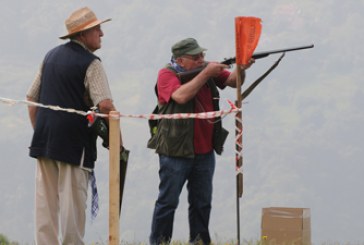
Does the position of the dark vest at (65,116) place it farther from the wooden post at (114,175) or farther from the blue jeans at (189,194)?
the blue jeans at (189,194)

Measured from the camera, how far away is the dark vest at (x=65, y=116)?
593cm

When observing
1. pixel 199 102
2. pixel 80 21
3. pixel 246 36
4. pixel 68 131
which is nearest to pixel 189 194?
pixel 199 102

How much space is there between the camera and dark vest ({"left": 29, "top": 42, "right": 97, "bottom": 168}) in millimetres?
5926

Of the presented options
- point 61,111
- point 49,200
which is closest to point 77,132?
point 61,111

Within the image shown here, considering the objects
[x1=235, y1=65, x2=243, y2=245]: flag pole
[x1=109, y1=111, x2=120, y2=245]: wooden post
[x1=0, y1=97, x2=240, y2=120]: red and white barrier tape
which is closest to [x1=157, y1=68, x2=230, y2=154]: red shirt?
[x1=0, y1=97, x2=240, y2=120]: red and white barrier tape

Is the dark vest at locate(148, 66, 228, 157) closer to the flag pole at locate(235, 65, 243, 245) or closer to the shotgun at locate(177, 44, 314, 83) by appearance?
the shotgun at locate(177, 44, 314, 83)

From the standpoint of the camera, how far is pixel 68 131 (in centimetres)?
595

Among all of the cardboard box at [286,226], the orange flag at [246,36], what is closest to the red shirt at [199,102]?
the orange flag at [246,36]

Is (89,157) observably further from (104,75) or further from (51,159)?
(104,75)

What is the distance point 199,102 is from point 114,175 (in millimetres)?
1329

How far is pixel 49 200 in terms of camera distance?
20.1 feet

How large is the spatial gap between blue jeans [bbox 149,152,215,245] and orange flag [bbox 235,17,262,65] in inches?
42.8

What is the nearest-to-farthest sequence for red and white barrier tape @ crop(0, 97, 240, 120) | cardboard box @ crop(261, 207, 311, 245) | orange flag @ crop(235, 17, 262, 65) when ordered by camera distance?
red and white barrier tape @ crop(0, 97, 240, 120) → orange flag @ crop(235, 17, 262, 65) → cardboard box @ crop(261, 207, 311, 245)

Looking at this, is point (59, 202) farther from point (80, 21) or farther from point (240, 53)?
point (240, 53)
